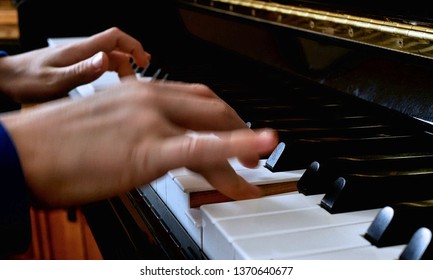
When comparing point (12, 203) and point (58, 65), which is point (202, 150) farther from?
point (58, 65)

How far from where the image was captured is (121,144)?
52cm

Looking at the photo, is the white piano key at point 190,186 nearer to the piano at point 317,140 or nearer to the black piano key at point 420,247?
the piano at point 317,140

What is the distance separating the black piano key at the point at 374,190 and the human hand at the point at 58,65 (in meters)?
0.63

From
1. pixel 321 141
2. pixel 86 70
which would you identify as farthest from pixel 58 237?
pixel 321 141

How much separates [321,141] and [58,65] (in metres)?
0.67

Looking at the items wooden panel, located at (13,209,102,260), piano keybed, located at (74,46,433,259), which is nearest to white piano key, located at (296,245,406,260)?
piano keybed, located at (74,46,433,259)

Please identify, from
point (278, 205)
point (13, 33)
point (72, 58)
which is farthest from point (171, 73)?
point (13, 33)

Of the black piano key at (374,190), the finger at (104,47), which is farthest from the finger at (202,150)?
the finger at (104,47)

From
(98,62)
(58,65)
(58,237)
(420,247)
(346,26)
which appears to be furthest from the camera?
(58,237)

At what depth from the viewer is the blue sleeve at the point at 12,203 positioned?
1.68ft

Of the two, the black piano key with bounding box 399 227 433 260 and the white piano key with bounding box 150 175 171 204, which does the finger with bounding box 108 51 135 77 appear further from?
the black piano key with bounding box 399 227 433 260

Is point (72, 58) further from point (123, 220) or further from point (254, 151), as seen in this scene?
point (254, 151)

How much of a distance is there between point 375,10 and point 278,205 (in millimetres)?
425

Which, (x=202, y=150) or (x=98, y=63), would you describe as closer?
(x=202, y=150)
